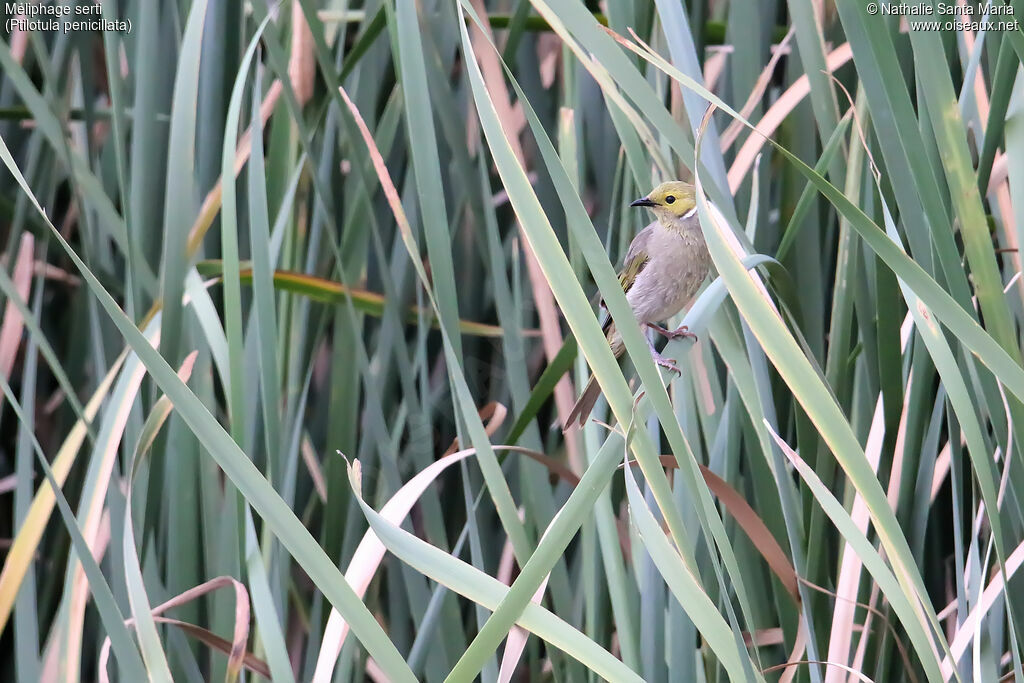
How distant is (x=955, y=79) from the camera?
114cm

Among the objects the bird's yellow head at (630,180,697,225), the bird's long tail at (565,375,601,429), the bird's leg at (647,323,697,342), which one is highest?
the bird's yellow head at (630,180,697,225)

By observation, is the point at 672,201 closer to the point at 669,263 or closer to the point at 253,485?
the point at 669,263

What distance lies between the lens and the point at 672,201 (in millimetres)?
1321

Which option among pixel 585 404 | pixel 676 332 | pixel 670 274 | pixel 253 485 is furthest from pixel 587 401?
pixel 253 485

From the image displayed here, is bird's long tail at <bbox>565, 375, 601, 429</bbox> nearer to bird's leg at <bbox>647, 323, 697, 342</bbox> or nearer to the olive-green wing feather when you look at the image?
bird's leg at <bbox>647, 323, 697, 342</bbox>

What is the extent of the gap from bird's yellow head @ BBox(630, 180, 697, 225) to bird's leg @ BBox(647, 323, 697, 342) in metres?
0.17

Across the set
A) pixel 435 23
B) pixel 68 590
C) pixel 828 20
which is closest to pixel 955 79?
pixel 828 20

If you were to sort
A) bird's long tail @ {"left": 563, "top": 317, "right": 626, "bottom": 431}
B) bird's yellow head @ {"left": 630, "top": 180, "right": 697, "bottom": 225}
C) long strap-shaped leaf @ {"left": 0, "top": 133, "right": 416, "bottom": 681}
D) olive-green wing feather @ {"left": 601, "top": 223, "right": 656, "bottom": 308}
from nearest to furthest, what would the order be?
1. long strap-shaped leaf @ {"left": 0, "top": 133, "right": 416, "bottom": 681}
2. bird's long tail @ {"left": 563, "top": 317, "right": 626, "bottom": 431}
3. bird's yellow head @ {"left": 630, "top": 180, "right": 697, "bottom": 225}
4. olive-green wing feather @ {"left": 601, "top": 223, "right": 656, "bottom": 308}

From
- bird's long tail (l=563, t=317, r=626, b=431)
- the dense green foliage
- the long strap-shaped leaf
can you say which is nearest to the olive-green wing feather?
the dense green foliage

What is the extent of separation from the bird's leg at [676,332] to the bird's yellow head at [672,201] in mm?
174

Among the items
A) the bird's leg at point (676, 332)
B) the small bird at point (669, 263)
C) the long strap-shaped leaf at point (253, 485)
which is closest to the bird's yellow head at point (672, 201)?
the small bird at point (669, 263)

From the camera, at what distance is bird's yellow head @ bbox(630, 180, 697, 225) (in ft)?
4.11

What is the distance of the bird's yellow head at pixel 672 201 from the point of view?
1.25m

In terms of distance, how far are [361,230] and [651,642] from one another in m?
0.70
